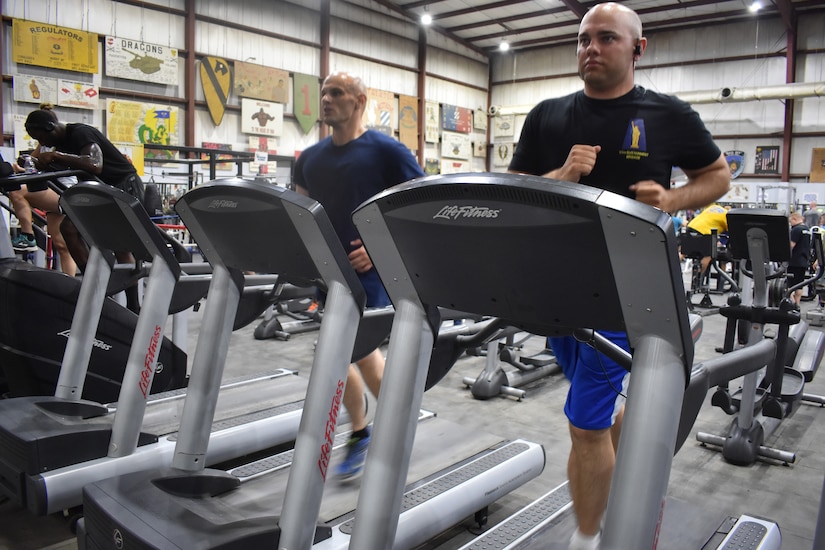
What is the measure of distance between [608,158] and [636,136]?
10cm

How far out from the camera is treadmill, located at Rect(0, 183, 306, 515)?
218cm

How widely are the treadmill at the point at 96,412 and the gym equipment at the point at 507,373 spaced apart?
1700 millimetres

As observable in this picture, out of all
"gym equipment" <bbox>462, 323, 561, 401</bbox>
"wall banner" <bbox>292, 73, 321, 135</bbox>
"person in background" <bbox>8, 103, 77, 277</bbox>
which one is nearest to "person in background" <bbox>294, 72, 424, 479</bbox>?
"gym equipment" <bbox>462, 323, 561, 401</bbox>

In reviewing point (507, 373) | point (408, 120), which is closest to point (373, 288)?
point (507, 373)

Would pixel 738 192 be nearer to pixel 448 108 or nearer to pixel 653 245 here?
pixel 448 108

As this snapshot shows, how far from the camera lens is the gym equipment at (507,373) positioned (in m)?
4.11

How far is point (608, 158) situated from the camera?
1.88 metres

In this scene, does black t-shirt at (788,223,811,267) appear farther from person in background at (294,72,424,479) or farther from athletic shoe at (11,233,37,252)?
athletic shoe at (11,233,37,252)

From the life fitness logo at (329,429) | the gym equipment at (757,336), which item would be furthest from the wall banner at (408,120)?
the life fitness logo at (329,429)

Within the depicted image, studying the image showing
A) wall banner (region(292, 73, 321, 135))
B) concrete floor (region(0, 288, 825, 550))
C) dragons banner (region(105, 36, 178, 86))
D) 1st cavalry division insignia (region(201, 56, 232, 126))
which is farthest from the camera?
wall banner (region(292, 73, 321, 135))

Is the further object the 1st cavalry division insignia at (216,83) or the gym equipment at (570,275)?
the 1st cavalry division insignia at (216,83)

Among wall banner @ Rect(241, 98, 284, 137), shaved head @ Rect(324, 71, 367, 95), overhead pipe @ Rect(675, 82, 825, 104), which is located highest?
overhead pipe @ Rect(675, 82, 825, 104)

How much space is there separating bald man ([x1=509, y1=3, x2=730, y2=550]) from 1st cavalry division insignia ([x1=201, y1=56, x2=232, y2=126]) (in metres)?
10.6

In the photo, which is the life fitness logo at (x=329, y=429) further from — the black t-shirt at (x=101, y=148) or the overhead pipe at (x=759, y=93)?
the overhead pipe at (x=759, y=93)
